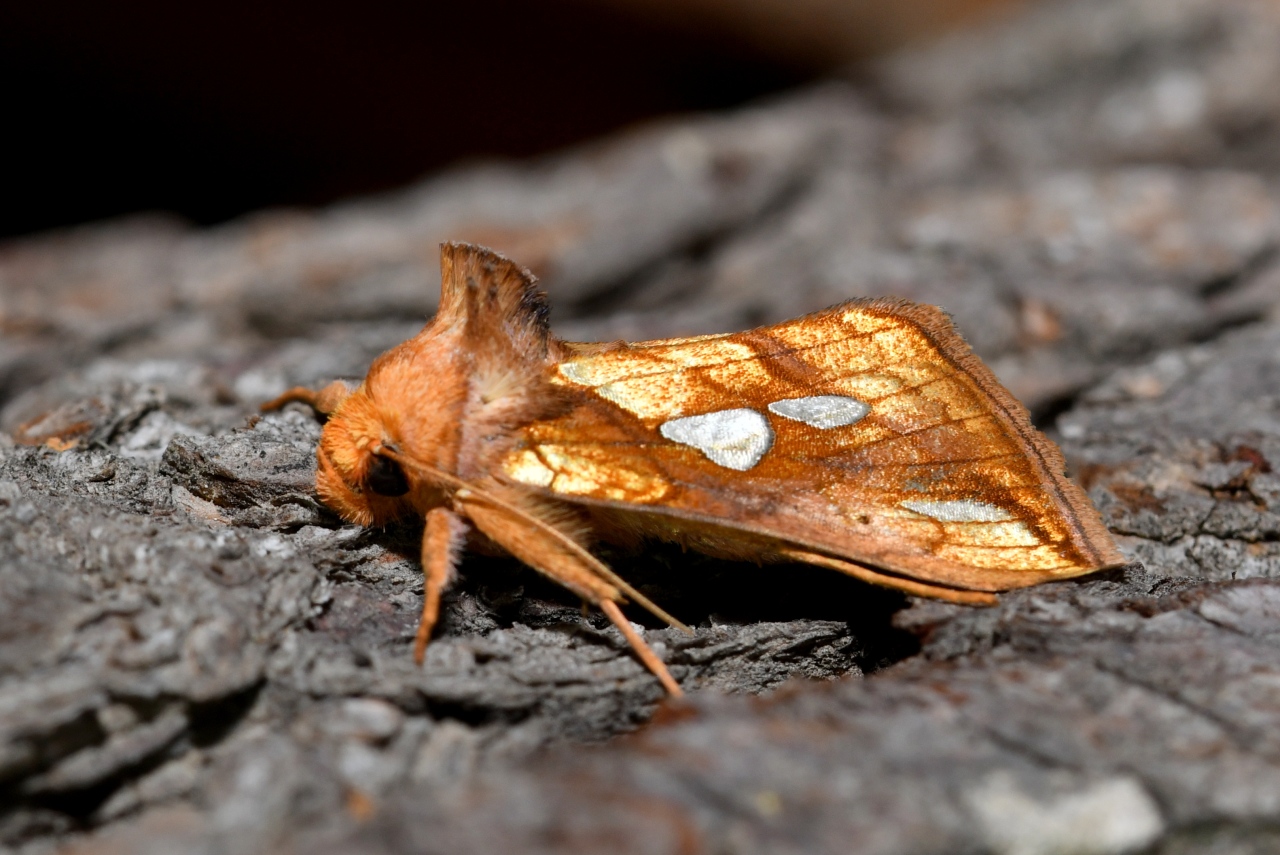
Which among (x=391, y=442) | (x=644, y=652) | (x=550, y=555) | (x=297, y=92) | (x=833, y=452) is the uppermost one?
(x=297, y=92)

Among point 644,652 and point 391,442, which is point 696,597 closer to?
point 644,652

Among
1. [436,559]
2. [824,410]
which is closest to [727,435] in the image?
[824,410]

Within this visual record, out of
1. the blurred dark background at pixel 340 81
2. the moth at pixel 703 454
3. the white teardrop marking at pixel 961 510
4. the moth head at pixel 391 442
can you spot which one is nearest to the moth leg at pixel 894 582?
the moth at pixel 703 454

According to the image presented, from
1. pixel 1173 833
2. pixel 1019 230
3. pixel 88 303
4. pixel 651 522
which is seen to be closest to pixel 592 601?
pixel 651 522

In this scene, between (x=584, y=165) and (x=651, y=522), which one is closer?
(x=651, y=522)

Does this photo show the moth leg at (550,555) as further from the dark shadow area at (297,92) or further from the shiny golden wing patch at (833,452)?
the dark shadow area at (297,92)

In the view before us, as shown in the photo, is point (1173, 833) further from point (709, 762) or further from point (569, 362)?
point (569, 362)
